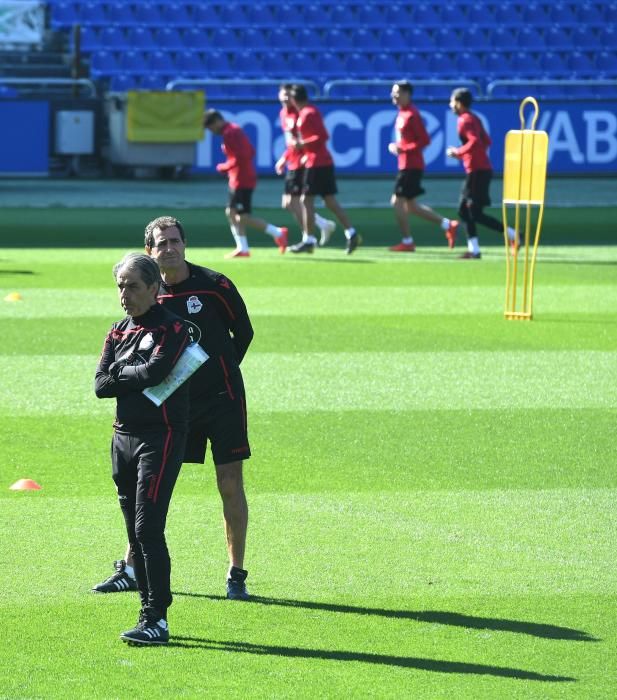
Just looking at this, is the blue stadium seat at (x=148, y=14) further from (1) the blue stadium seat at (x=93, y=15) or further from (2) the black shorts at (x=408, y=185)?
(2) the black shorts at (x=408, y=185)

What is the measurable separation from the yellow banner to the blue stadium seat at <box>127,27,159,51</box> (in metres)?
4.83

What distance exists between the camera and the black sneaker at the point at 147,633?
610cm

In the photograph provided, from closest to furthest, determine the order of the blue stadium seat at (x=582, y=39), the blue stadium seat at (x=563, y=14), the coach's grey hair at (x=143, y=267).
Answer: the coach's grey hair at (x=143, y=267) < the blue stadium seat at (x=582, y=39) < the blue stadium seat at (x=563, y=14)

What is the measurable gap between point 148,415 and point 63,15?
3129cm

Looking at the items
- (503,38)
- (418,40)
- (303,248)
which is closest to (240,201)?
(303,248)

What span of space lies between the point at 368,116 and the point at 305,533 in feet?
84.1

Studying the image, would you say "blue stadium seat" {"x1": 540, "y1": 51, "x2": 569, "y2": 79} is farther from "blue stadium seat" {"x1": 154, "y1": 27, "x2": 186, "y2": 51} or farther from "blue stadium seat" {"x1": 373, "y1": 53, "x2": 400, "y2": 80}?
"blue stadium seat" {"x1": 154, "y1": 27, "x2": 186, "y2": 51}

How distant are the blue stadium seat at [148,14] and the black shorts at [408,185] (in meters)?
16.7

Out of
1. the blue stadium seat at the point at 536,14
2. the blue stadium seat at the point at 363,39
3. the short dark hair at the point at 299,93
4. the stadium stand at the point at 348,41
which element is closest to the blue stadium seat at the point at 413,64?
the stadium stand at the point at 348,41

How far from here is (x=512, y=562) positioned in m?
7.38

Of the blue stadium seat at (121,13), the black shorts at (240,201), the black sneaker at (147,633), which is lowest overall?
the black sneaker at (147,633)

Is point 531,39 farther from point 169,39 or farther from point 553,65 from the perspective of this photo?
point 169,39

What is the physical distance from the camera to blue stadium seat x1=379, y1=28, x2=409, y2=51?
37.3m

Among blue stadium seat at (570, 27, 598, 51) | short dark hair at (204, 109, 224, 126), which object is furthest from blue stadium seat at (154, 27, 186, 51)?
short dark hair at (204, 109, 224, 126)
